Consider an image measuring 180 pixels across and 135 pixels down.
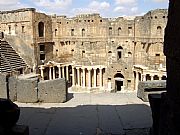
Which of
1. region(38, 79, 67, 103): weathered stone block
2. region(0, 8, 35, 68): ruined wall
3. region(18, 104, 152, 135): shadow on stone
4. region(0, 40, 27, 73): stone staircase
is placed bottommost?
region(18, 104, 152, 135): shadow on stone

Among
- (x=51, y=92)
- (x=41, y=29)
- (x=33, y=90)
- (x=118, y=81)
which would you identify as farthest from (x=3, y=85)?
(x=41, y=29)

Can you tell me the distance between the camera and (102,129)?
659cm

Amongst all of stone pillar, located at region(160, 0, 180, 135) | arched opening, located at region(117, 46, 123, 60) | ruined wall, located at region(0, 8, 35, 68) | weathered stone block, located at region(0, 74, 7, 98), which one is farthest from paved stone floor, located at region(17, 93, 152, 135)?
arched opening, located at region(117, 46, 123, 60)

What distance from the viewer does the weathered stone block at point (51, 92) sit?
32.3 ft

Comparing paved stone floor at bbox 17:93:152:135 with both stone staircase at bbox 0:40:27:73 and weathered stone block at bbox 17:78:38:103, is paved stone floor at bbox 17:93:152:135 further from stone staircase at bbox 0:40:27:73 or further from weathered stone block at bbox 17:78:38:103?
stone staircase at bbox 0:40:27:73

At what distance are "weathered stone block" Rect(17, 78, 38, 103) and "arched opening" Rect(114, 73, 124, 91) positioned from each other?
2469cm

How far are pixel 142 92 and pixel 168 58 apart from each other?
6239 mm

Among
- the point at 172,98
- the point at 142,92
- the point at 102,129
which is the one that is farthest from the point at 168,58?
the point at 142,92

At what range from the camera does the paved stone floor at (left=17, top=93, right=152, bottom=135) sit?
6.55 metres

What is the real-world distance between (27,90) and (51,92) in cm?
90

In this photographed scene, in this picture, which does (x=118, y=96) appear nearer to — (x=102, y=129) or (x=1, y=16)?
(x=102, y=129)

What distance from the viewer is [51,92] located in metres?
9.82

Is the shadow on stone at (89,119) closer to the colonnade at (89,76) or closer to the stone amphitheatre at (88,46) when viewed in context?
the stone amphitheatre at (88,46)

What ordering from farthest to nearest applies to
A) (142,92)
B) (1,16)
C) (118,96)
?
(1,16) < (118,96) < (142,92)
